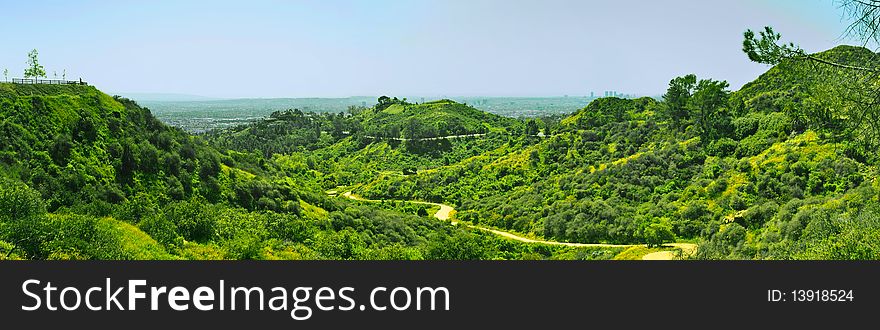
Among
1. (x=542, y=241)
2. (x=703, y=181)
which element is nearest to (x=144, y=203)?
(x=542, y=241)

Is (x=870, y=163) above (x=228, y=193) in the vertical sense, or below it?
above

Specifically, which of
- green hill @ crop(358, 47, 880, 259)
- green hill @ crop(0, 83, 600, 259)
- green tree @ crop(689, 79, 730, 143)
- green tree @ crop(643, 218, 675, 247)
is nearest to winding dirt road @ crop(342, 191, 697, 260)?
green tree @ crop(643, 218, 675, 247)

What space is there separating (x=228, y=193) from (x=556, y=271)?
28.8 metres

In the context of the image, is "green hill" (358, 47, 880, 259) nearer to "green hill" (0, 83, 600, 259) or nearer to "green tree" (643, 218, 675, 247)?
"green tree" (643, 218, 675, 247)

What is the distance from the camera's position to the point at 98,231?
14.3 m

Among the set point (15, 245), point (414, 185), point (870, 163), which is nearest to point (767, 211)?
point (870, 163)

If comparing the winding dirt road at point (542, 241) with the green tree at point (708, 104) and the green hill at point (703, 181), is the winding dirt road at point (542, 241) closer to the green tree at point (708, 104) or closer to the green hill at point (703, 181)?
the green hill at point (703, 181)

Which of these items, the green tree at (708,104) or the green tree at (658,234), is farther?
the green tree at (708,104)

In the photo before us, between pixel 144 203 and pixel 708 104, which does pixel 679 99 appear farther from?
pixel 144 203

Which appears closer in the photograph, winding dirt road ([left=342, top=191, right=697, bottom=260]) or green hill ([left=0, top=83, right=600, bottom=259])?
green hill ([left=0, top=83, right=600, bottom=259])

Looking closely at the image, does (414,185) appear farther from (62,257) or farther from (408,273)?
(408,273)

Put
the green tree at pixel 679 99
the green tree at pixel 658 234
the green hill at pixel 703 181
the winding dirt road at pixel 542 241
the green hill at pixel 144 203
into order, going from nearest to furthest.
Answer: the green hill at pixel 144 203, the green hill at pixel 703 181, the winding dirt road at pixel 542 241, the green tree at pixel 658 234, the green tree at pixel 679 99

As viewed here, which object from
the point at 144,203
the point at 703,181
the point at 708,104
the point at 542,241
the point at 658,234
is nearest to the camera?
the point at 144,203

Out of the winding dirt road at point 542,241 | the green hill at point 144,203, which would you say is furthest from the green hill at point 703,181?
the green hill at point 144,203
